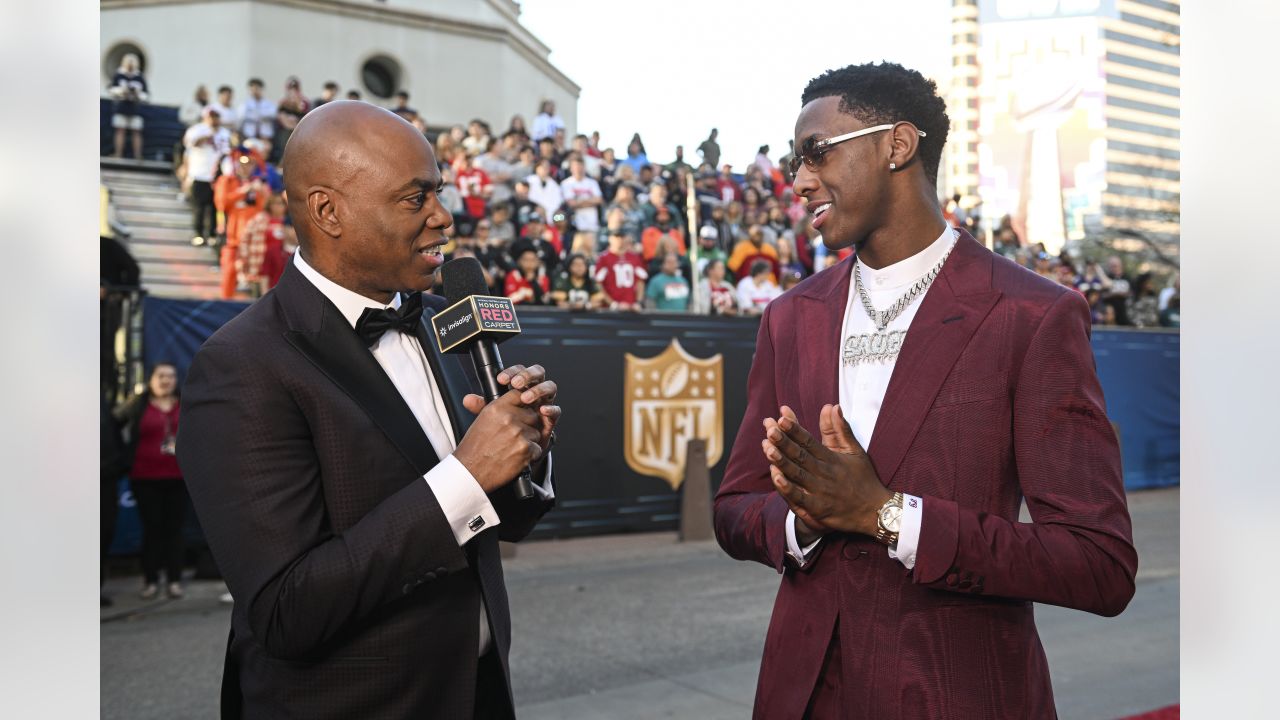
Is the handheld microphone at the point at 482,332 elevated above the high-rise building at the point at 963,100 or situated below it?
below

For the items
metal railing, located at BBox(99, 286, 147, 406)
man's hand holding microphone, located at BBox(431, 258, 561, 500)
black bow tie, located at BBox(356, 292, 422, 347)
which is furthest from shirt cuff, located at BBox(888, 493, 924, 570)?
metal railing, located at BBox(99, 286, 147, 406)

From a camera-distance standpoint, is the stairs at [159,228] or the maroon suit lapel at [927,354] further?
the stairs at [159,228]

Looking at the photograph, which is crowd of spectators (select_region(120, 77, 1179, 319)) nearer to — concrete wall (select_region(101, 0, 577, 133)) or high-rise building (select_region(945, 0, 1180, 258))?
concrete wall (select_region(101, 0, 577, 133))

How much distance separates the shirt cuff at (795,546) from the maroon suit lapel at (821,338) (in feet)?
0.76

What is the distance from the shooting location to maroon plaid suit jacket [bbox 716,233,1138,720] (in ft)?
6.64

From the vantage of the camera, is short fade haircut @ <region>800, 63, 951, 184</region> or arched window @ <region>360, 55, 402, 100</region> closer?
short fade haircut @ <region>800, 63, 951, 184</region>

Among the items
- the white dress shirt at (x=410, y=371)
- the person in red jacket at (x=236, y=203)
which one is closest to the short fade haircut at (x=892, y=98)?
the white dress shirt at (x=410, y=371)

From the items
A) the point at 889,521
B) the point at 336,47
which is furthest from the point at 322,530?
the point at 336,47

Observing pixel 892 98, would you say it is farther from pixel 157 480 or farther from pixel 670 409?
pixel 670 409

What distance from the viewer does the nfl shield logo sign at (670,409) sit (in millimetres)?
10984

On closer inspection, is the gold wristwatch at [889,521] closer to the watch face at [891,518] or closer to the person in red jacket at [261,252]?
the watch face at [891,518]

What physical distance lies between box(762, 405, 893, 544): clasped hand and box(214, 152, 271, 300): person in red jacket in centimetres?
968
